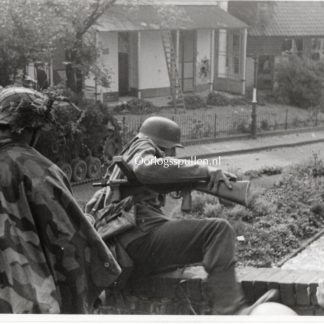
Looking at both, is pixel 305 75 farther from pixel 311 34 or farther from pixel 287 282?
pixel 287 282

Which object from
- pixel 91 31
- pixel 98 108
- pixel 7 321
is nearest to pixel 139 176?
pixel 7 321

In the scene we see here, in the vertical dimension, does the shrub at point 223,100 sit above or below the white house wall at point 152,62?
below

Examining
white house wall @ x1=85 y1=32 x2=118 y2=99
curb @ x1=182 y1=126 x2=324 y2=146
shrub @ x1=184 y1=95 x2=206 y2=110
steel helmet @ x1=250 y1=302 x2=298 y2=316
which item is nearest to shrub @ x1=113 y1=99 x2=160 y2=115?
shrub @ x1=184 y1=95 x2=206 y2=110

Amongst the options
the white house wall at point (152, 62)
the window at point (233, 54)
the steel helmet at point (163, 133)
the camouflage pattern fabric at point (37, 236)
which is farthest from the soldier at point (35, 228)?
the window at point (233, 54)

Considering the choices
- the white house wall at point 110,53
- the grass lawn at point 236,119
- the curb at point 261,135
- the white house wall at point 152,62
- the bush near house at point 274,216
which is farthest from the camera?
the white house wall at point 110,53

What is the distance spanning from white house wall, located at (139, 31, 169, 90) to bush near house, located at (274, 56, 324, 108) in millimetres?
1672

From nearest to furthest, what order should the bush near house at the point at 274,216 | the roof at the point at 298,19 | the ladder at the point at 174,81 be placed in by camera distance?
the bush near house at the point at 274,216
the ladder at the point at 174,81
the roof at the point at 298,19

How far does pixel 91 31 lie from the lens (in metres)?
11.6

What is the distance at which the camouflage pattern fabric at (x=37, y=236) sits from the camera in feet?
8.76

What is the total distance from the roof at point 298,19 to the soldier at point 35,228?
6.52 m

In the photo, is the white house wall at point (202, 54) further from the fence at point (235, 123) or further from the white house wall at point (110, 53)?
the white house wall at point (110, 53)

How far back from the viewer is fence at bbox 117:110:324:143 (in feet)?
28.6

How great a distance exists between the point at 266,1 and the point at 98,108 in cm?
263

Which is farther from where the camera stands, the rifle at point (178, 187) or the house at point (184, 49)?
the house at point (184, 49)
